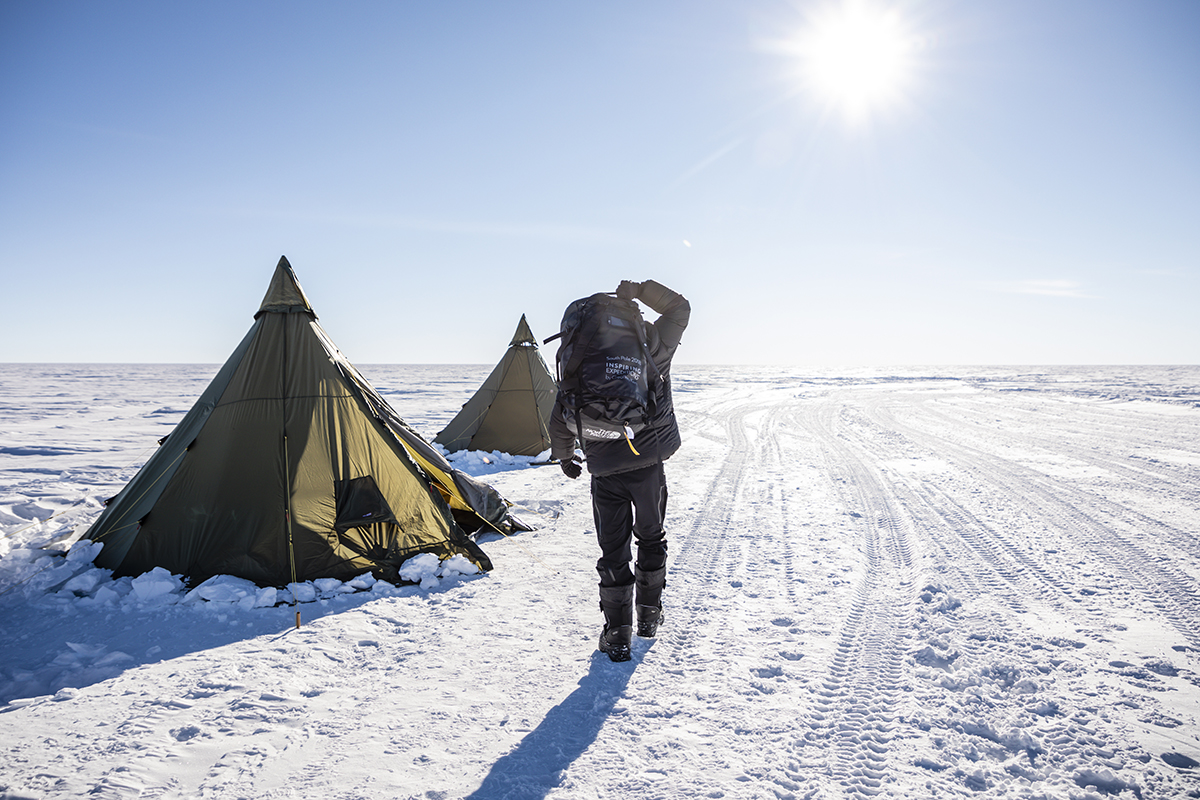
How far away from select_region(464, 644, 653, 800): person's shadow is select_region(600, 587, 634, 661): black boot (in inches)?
3.3

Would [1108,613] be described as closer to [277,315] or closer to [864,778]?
[864,778]

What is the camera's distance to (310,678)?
3.27 metres

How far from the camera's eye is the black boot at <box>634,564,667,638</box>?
3.54 meters

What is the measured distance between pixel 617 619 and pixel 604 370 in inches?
61.6

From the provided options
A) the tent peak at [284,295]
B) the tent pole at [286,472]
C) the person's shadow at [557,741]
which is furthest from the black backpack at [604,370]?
the tent peak at [284,295]

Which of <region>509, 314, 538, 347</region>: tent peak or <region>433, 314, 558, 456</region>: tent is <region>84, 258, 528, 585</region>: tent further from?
<region>509, 314, 538, 347</region>: tent peak

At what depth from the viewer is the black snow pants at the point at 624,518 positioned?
3.35 m

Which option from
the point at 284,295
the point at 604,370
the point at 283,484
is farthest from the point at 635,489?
the point at 284,295

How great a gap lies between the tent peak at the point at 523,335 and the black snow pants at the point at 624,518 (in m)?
9.59

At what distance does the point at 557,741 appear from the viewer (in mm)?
2643

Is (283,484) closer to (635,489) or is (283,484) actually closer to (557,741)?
(635,489)

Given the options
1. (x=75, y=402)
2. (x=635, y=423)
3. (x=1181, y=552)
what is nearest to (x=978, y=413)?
(x=1181, y=552)

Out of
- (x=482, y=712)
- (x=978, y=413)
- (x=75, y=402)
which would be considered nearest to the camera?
(x=482, y=712)

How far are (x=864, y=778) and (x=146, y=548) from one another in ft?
18.4
